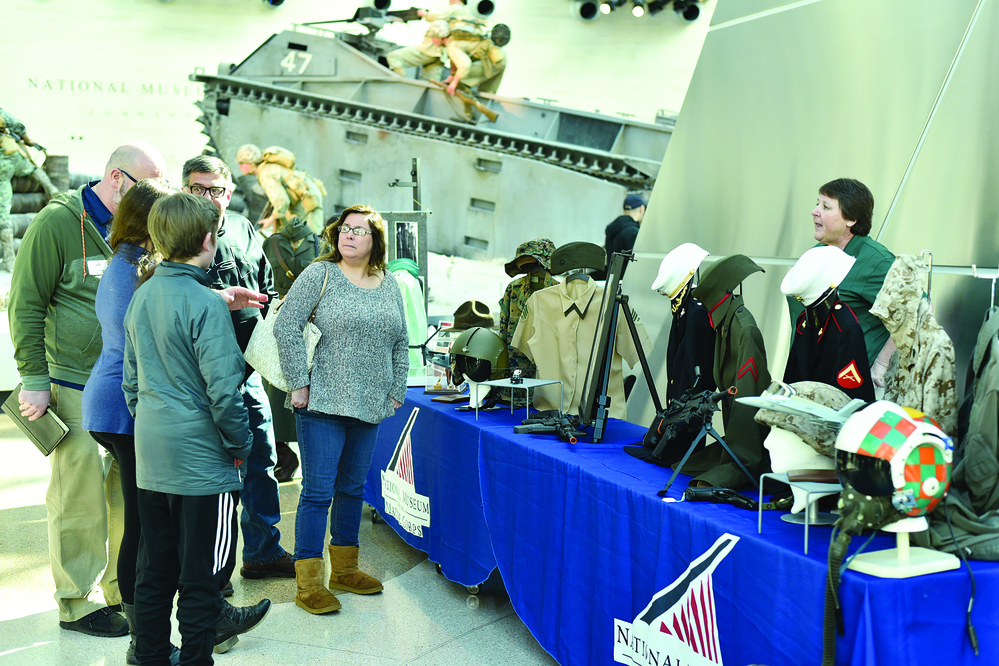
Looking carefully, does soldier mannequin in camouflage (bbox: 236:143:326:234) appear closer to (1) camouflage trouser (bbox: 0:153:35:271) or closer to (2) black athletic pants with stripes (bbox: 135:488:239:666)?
(1) camouflage trouser (bbox: 0:153:35:271)

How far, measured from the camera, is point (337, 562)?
10.4 ft

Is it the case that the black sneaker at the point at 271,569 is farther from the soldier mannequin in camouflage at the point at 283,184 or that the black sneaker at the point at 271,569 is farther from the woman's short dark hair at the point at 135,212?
the soldier mannequin in camouflage at the point at 283,184

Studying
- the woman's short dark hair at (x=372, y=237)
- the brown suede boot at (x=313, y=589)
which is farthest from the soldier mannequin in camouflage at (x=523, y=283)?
the brown suede boot at (x=313, y=589)

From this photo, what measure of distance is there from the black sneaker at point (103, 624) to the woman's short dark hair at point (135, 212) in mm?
1394

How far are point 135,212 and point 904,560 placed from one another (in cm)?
223

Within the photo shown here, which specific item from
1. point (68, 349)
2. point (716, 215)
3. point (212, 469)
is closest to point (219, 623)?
point (212, 469)

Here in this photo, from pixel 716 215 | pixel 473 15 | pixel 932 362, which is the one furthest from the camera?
pixel 473 15

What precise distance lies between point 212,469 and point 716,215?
2416 mm

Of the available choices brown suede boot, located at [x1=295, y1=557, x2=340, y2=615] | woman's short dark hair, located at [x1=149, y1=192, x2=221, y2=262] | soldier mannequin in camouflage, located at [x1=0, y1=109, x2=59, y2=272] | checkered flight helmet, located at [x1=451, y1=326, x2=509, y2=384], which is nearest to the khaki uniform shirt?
checkered flight helmet, located at [x1=451, y1=326, x2=509, y2=384]

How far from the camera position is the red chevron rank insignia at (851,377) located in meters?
1.96

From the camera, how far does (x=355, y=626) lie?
2914 mm

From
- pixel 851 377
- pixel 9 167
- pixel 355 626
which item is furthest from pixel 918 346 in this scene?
pixel 9 167

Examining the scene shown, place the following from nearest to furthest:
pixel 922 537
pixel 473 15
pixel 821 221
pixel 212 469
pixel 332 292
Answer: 1. pixel 922 537
2. pixel 212 469
3. pixel 821 221
4. pixel 332 292
5. pixel 473 15

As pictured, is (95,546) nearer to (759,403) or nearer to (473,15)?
(759,403)
